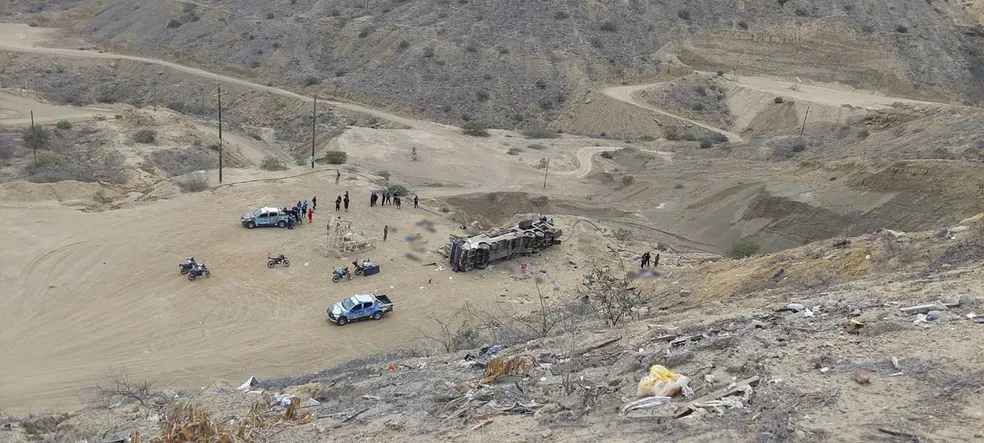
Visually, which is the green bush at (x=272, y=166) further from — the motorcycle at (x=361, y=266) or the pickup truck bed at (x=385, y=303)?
the pickup truck bed at (x=385, y=303)

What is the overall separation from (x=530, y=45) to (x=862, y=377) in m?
55.0

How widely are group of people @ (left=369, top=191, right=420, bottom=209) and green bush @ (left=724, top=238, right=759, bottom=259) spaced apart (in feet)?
48.0

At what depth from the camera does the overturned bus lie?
1023 inches

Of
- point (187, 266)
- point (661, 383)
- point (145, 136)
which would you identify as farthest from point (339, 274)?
point (145, 136)

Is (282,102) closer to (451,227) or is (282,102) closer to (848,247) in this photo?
(451,227)

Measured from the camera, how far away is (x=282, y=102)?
177 feet

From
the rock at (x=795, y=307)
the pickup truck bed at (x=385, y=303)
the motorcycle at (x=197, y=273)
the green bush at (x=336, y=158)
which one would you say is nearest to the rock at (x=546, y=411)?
the rock at (x=795, y=307)

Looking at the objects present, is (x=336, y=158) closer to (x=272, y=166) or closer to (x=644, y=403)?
(x=272, y=166)

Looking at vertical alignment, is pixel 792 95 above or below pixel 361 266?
above

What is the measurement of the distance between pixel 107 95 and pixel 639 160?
42.3m

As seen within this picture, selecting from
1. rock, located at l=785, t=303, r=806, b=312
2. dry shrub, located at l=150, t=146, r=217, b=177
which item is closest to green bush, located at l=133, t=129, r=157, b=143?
dry shrub, located at l=150, t=146, r=217, b=177

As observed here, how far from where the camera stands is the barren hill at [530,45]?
57.6m

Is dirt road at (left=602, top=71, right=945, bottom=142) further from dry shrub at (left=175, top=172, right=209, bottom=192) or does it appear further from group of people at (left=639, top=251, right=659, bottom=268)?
dry shrub at (left=175, top=172, right=209, bottom=192)

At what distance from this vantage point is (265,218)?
28375 mm
